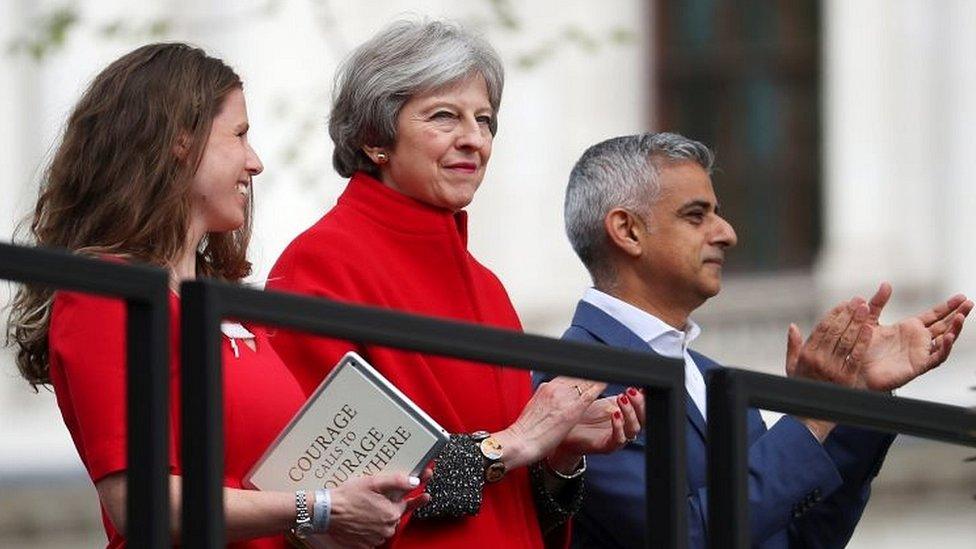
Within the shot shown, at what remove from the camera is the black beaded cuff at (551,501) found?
5.36 meters

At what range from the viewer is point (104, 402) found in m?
4.71

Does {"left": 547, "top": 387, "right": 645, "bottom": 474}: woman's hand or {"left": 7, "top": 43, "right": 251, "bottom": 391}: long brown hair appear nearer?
{"left": 7, "top": 43, "right": 251, "bottom": 391}: long brown hair

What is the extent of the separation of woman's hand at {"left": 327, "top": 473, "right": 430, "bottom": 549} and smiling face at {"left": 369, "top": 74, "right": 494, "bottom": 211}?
806mm

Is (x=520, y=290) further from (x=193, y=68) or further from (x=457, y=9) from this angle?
(x=193, y=68)

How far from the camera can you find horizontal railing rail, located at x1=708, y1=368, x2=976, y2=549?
15.9ft

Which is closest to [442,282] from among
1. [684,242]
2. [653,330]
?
[653,330]

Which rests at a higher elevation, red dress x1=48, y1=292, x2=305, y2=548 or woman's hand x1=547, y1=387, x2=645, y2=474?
red dress x1=48, y1=292, x2=305, y2=548

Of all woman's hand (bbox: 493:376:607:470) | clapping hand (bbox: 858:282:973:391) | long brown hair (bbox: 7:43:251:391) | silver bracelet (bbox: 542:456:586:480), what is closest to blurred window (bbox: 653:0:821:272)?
clapping hand (bbox: 858:282:973:391)

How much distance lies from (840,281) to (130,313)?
15.3 metres

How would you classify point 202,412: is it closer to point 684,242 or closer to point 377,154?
point 377,154

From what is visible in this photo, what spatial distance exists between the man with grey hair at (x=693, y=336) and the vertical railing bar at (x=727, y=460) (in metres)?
0.37

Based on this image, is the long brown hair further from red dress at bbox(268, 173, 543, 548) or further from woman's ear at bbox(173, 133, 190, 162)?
red dress at bbox(268, 173, 543, 548)

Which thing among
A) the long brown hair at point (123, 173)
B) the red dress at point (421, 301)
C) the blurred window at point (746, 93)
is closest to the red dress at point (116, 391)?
the long brown hair at point (123, 173)

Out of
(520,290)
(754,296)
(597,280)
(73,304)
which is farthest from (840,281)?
(73,304)
